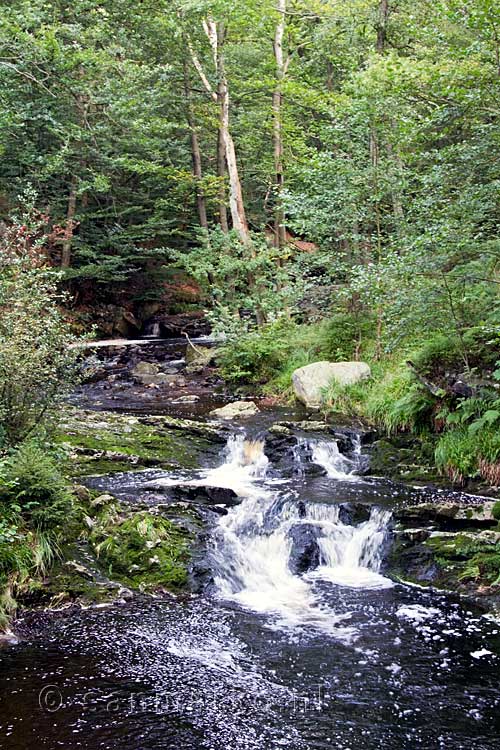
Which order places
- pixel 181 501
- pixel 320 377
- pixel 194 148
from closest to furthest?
pixel 181 501, pixel 320 377, pixel 194 148

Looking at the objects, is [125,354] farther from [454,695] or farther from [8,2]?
[454,695]

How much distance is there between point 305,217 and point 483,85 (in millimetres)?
7074

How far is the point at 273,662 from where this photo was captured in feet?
19.1

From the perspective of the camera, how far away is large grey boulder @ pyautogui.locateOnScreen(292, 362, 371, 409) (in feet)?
46.9

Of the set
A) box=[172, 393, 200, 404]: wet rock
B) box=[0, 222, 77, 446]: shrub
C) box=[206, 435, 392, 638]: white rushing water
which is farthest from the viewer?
box=[172, 393, 200, 404]: wet rock

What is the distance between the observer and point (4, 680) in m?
5.35

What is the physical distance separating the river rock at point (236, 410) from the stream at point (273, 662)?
5.54m

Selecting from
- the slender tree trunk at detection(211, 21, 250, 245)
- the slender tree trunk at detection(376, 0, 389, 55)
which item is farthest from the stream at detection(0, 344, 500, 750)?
the slender tree trunk at detection(211, 21, 250, 245)

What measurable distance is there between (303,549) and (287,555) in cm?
23

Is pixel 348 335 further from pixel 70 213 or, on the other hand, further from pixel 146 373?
pixel 70 213

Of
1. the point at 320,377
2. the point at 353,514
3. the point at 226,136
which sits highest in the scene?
the point at 226,136

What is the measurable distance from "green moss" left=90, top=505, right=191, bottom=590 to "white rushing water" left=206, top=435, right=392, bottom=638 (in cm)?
52

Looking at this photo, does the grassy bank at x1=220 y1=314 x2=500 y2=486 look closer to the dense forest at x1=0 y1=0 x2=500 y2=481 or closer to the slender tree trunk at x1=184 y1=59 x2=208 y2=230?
the dense forest at x1=0 y1=0 x2=500 y2=481

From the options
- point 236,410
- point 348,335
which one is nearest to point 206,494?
point 236,410
